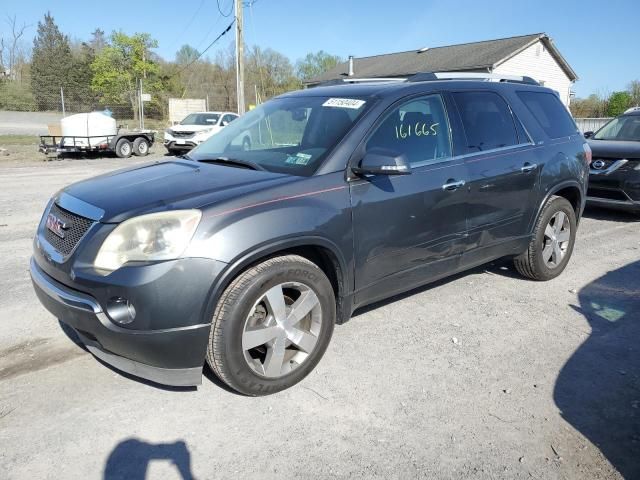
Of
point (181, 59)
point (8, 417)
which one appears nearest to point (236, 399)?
point (8, 417)

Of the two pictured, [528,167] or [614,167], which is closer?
[528,167]

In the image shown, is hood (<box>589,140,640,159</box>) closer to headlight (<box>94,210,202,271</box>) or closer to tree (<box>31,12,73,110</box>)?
headlight (<box>94,210,202,271</box>)

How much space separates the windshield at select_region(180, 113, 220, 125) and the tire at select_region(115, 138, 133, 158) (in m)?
2.54

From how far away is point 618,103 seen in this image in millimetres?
38375

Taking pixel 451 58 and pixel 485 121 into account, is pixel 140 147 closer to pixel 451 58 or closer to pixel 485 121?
pixel 485 121

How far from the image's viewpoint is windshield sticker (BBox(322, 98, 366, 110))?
3.69m

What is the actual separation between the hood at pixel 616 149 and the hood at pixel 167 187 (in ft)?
22.4

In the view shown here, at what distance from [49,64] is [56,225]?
→ 210 ft

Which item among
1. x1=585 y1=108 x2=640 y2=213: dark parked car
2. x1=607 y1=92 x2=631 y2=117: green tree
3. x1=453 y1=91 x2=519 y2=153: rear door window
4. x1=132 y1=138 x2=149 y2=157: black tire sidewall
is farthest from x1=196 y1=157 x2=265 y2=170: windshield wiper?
x1=607 y1=92 x2=631 y2=117: green tree

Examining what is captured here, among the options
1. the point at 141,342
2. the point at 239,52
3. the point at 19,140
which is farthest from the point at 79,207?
the point at 19,140

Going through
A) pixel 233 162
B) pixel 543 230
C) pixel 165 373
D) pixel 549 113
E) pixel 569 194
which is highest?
pixel 549 113

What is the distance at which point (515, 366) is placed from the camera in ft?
11.6

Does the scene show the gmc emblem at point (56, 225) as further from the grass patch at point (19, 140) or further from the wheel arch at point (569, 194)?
the grass patch at point (19, 140)

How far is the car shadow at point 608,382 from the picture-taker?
2756mm
